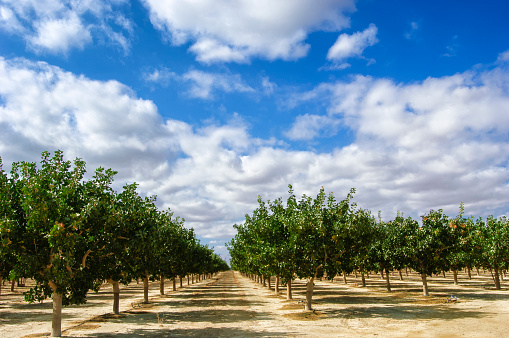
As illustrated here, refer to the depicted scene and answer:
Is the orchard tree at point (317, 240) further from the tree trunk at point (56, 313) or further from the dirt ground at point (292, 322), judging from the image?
the tree trunk at point (56, 313)

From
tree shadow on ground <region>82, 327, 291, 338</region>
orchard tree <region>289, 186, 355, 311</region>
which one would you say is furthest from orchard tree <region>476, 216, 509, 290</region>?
tree shadow on ground <region>82, 327, 291, 338</region>

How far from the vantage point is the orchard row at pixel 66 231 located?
16344 mm

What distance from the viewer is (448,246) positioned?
1421 inches

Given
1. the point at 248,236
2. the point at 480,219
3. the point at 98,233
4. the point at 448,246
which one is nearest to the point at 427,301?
the point at 448,246

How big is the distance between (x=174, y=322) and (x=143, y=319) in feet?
9.59

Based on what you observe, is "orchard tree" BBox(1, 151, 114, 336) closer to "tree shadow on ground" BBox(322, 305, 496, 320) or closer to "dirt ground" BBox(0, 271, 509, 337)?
"dirt ground" BBox(0, 271, 509, 337)

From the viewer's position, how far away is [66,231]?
16.4 metres

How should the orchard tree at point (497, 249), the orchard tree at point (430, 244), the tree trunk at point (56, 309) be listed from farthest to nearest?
the orchard tree at point (497, 249) → the orchard tree at point (430, 244) → the tree trunk at point (56, 309)

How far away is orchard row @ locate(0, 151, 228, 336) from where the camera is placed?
16.3 metres

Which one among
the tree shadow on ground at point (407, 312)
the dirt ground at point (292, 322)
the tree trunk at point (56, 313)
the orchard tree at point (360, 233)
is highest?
the orchard tree at point (360, 233)

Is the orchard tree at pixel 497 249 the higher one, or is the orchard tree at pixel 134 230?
the orchard tree at pixel 134 230

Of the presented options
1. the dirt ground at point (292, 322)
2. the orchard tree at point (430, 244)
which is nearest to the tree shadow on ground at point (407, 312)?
the dirt ground at point (292, 322)

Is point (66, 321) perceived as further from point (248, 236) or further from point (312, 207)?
point (248, 236)

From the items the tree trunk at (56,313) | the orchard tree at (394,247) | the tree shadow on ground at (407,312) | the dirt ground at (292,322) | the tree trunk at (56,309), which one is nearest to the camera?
the tree trunk at (56,309)
